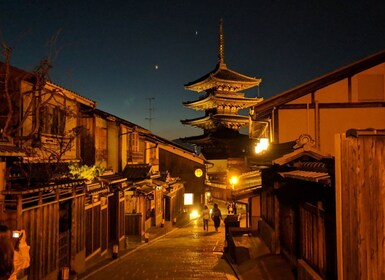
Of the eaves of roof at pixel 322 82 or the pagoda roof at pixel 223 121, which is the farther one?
the pagoda roof at pixel 223 121

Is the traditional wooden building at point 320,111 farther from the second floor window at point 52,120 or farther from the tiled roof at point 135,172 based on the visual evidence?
the tiled roof at point 135,172

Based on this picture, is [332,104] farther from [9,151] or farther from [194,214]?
[194,214]

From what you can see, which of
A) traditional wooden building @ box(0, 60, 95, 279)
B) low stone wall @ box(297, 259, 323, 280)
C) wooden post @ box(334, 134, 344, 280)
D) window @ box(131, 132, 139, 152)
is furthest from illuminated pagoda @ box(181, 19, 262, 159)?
wooden post @ box(334, 134, 344, 280)

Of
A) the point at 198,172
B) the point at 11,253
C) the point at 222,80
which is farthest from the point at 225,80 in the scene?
the point at 11,253

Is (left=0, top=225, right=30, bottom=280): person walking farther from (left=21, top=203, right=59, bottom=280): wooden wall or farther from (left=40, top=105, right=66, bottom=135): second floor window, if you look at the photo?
(left=40, top=105, right=66, bottom=135): second floor window

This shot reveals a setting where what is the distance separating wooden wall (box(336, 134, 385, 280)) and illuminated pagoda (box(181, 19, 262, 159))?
135ft

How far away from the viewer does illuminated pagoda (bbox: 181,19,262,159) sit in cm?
4912

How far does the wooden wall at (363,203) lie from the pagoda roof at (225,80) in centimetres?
4120

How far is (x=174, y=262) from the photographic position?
17.4 m

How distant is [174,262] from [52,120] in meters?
8.44

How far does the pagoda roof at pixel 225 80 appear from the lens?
159 ft

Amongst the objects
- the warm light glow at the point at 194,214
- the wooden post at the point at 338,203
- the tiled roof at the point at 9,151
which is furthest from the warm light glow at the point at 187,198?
the wooden post at the point at 338,203

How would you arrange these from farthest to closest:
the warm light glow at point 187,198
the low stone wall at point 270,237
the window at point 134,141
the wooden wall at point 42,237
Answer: the warm light glow at point 187,198 < the window at point 134,141 < the low stone wall at point 270,237 < the wooden wall at point 42,237

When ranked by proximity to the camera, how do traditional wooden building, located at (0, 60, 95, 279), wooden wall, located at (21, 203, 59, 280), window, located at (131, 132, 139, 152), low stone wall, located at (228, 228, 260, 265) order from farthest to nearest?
window, located at (131, 132, 139, 152) → low stone wall, located at (228, 228, 260, 265) → wooden wall, located at (21, 203, 59, 280) → traditional wooden building, located at (0, 60, 95, 279)
